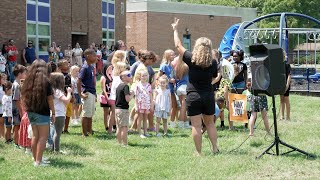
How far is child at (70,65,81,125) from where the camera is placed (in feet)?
41.4

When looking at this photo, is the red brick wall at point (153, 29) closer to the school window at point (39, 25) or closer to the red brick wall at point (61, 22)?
the red brick wall at point (61, 22)

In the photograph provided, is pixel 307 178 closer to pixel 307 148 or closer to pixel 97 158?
pixel 307 148

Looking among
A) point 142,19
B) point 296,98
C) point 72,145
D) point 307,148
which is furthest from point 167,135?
point 142,19

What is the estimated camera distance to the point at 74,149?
32.2 ft

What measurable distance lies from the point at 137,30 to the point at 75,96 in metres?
32.5

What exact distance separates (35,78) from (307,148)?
5015 mm

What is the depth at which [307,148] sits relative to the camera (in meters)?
9.80

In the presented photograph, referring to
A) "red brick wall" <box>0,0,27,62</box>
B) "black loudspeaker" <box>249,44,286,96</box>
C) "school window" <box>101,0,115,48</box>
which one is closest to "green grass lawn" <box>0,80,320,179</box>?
"black loudspeaker" <box>249,44,286,96</box>

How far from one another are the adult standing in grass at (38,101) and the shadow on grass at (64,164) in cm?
28

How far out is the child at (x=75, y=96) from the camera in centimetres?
1262

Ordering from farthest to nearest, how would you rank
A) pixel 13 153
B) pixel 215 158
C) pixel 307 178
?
pixel 13 153, pixel 215 158, pixel 307 178

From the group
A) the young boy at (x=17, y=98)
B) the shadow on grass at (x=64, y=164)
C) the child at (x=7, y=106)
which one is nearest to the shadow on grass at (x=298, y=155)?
the shadow on grass at (x=64, y=164)

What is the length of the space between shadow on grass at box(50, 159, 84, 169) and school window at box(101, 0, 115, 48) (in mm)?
24799

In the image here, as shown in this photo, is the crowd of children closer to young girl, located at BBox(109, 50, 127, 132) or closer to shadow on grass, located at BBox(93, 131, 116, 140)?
young girl, located at BBox(109, 50, 127, 132)
